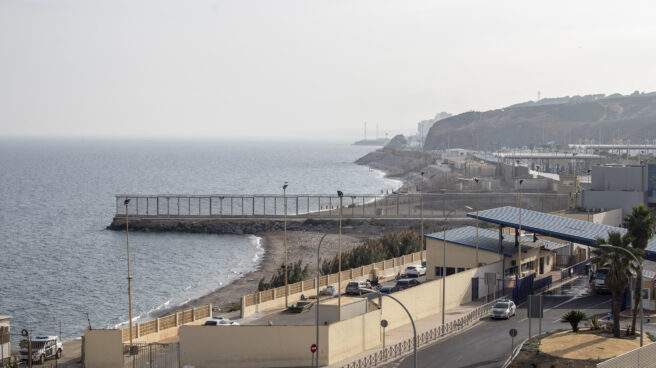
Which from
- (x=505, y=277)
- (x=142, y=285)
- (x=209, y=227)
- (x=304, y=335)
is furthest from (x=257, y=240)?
(x=304, y=335)

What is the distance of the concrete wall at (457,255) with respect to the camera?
5578cm

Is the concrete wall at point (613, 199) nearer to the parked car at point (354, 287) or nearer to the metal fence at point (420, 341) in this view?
the parked car at point (354, 287)

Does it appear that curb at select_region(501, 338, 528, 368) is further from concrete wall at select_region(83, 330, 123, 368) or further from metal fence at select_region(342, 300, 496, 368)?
concrete wall at select_region(83, 330, 123, 368)

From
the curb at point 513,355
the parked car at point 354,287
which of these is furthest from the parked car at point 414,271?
the curb at point 513,355

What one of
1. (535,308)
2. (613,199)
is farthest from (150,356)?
(613,199)

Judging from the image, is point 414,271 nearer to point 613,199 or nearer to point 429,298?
point 429,298

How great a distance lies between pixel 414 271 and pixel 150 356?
26.2 meters

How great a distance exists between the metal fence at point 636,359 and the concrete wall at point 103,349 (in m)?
20.4

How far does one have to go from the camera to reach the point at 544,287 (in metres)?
55.4

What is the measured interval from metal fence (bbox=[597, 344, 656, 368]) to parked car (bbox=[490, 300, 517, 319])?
12.0 metres

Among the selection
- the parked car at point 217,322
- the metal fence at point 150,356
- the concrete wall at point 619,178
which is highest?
the concrete wall at point 619,178

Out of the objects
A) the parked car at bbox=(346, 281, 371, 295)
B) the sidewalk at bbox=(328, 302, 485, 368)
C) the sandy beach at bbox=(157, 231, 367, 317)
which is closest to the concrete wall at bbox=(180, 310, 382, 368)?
the sidewalk at bbox=(328, 302, 485, 368)

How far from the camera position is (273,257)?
290 ft

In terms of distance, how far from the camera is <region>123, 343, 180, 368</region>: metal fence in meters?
35.5
